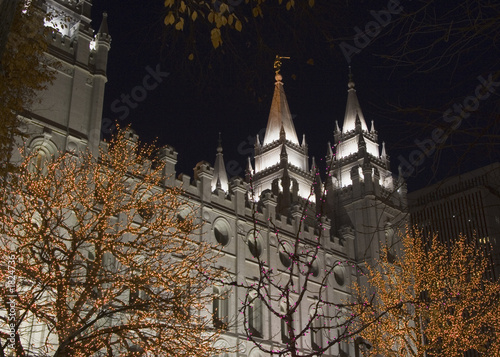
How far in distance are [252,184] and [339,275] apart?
1447cm

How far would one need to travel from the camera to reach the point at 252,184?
23844mm

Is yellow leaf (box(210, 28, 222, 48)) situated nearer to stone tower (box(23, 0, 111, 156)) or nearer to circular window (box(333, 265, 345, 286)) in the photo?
stone tower (box(23, 0, 111, 156))

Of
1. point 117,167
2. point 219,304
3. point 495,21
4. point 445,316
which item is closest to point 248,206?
point 219,304

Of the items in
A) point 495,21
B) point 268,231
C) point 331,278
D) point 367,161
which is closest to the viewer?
point 495,21

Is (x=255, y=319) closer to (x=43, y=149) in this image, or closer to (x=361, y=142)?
(x=43, y=149)

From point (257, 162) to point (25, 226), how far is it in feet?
115

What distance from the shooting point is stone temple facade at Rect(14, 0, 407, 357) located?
24031mm

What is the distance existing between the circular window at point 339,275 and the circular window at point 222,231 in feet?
29.1

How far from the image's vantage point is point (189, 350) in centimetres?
1484

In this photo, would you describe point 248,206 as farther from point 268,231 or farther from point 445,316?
point 445,316

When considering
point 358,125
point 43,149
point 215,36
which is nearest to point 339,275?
point 358,125

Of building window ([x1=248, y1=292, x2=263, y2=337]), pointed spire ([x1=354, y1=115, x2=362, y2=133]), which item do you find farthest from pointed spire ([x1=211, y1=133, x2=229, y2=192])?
building window ([x1=248, y1=292, x2=263, y2=337])

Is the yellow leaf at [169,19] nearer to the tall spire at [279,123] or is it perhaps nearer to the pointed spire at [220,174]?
the pointed spire at [220,174]

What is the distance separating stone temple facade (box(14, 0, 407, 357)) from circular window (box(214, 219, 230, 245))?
0.18ft
